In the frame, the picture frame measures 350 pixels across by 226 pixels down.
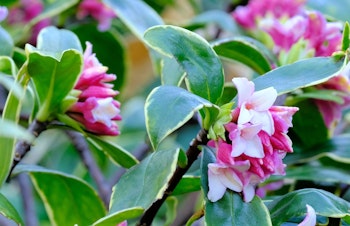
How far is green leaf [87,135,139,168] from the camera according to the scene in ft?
2.39

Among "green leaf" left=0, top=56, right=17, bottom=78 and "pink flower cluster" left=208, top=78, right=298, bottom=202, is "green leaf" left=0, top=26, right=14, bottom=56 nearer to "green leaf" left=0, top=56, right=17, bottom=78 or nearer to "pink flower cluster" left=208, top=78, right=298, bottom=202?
"green leaf" left=0, top=56, right=17, bottom=78

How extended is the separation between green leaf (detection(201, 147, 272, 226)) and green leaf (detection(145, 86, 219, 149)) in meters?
0.07

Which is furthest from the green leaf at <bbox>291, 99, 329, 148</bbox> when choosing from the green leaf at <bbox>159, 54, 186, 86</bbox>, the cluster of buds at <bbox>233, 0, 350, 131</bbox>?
the green leaf at <bbox>159, 54, 186, 86</bbox>

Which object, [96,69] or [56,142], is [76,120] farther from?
[56,142]

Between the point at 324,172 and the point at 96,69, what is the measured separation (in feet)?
1.01

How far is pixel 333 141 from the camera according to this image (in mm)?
894

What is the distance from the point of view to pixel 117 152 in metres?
0.74

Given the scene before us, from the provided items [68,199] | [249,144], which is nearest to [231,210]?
[249,144]

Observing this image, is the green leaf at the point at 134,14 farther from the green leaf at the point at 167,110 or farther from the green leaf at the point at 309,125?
the green leaf at the point at 167,110

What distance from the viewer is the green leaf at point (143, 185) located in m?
0.55

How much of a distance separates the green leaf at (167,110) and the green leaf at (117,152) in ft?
0.59

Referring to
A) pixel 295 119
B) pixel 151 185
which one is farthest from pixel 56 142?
pixel 151 185

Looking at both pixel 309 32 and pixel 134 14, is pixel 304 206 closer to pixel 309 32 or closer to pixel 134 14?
pixel 309 32

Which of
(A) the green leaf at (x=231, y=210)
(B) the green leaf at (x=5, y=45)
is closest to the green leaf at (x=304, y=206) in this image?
(A) the green leaf at (x=231, y=210)
